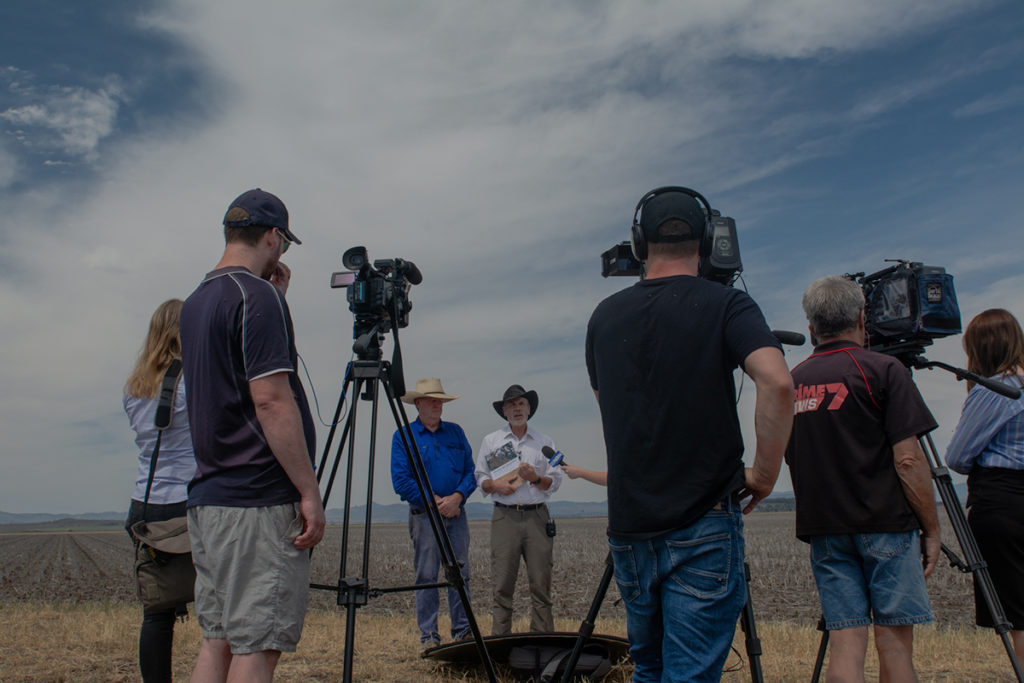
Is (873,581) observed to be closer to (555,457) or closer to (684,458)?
(684,458)

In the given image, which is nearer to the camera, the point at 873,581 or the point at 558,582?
the point at 873,581

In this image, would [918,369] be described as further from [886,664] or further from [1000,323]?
[886,664]

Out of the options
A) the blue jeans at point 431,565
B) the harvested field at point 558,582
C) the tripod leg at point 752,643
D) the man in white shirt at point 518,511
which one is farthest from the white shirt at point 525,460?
the tripod leg at point 752,643

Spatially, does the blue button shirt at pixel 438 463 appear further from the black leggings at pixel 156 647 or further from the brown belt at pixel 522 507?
the black leggings at pixel 156 647

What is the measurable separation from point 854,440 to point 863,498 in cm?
26

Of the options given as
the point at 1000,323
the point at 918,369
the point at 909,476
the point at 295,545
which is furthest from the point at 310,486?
the point at 1000,323

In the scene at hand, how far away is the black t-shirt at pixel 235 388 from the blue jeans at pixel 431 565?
3642mm

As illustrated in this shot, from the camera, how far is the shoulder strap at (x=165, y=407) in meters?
3.57

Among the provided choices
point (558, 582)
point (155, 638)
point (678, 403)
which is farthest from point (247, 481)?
point (558, 582)

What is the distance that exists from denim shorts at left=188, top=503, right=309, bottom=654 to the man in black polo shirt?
2.26 m

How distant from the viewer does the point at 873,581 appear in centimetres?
331

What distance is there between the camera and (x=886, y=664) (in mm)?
3289

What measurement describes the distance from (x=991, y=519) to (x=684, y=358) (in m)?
2.65

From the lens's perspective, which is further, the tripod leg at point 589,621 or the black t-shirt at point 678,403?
the tripod leg at point 589,621
